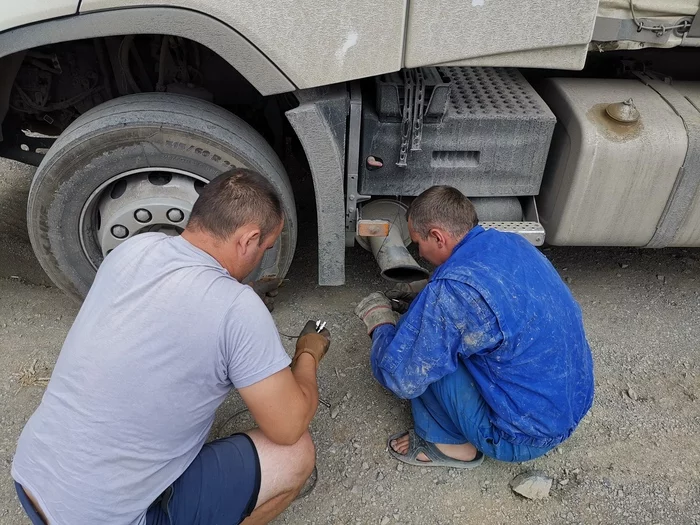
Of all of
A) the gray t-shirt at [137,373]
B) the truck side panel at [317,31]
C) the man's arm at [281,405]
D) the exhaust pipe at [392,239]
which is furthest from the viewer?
the exhaust pipe at [392,239]

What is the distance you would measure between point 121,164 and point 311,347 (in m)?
1.10

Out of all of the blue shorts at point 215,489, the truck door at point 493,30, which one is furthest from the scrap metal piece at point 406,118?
the blue shorts at point 215,489

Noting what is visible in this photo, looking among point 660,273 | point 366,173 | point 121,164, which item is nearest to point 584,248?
point 660,273

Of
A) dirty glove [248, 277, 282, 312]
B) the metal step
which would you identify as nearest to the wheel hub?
dirty glove [248, 277, 282, 312]

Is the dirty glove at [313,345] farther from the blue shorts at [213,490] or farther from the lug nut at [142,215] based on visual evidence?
the lug nut at [142,215]

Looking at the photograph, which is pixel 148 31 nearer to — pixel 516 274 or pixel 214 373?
pixel 214 373

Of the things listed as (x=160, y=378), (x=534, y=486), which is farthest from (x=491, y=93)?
(x=160, y=378)

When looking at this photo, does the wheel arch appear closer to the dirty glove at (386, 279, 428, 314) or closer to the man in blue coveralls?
the man in blue coveralls

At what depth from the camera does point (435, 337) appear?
203 centimetres

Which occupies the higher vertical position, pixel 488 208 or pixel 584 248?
pixel 488 208

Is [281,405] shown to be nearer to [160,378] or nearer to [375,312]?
[160,378]

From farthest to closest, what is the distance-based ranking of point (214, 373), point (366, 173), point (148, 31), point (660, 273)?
point (660, 273) → point (366, 173) → point (148, 31) → point (214, 373)

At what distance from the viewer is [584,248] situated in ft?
12.2

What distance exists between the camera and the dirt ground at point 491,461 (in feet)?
7.45
